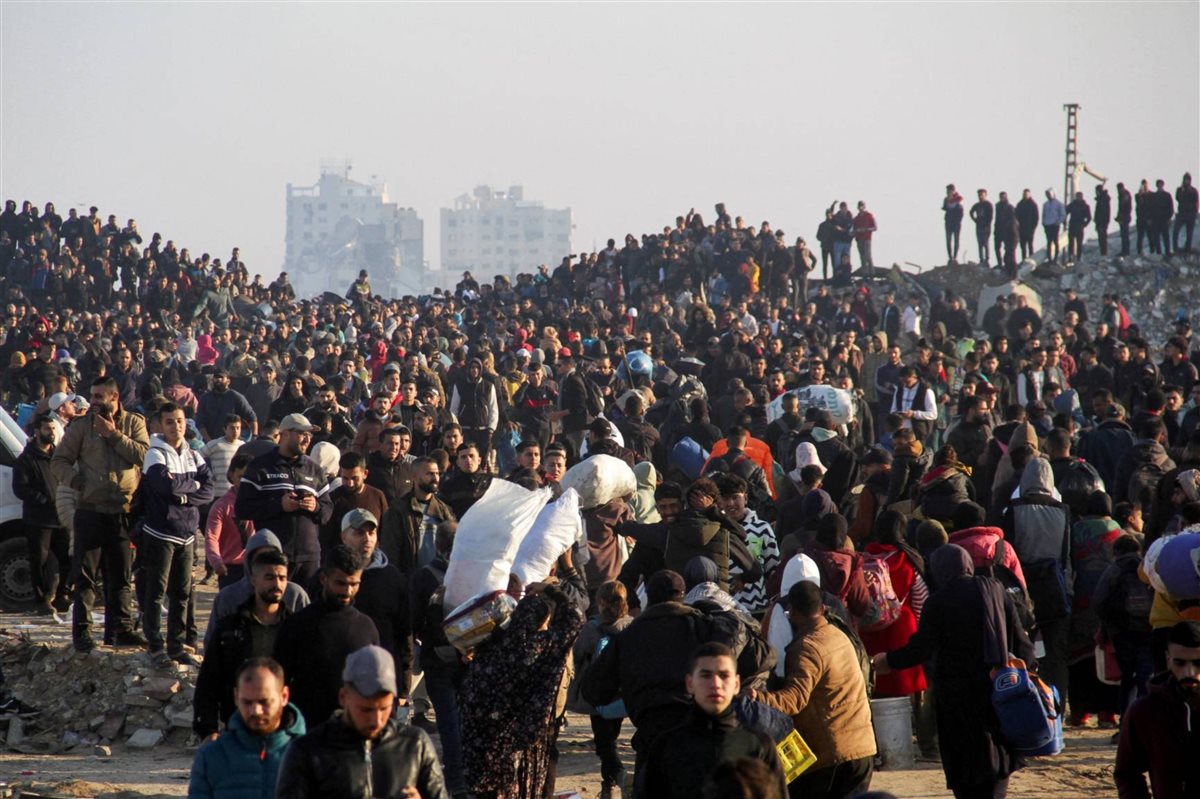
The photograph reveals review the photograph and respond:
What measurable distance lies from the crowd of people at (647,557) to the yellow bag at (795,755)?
0.13 meters

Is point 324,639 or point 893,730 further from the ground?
point 324,639

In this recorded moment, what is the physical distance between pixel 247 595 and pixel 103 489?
4.46 m

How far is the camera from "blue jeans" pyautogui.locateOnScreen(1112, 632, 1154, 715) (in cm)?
968

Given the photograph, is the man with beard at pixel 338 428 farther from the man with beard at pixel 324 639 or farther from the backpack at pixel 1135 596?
the backpack at pixel 1135 596

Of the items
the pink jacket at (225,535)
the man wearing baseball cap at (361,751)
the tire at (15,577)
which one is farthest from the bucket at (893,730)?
the tire at (15,577)

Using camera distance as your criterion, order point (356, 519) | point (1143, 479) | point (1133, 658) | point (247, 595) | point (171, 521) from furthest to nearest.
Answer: point (1143, 479)
point (171, 521)
point (1133, 658)
point (356, 519)
point (247, 595)

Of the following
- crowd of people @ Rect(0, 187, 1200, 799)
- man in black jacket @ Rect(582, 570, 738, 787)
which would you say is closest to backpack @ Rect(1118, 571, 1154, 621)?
crowd of people @ Rect(0, 187, 1200, 799)

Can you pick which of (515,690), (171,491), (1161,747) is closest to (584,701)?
(515,690)

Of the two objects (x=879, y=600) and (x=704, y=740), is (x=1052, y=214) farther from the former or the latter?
(x=704, y=740)

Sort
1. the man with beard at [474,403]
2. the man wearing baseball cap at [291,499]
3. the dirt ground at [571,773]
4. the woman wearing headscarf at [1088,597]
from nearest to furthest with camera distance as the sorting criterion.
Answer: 1. the dirt ground at [571,773]
2. the man wearing baseball cap at [291,499]
3. the woman wearing headscarf at [1088,597]
4. the man with beard at [474,403]

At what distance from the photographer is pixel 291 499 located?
10.1 m

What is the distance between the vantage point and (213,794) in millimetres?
5707

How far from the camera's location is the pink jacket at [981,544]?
29.8 feet

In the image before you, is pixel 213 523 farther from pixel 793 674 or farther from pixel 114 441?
pixel 793 674
